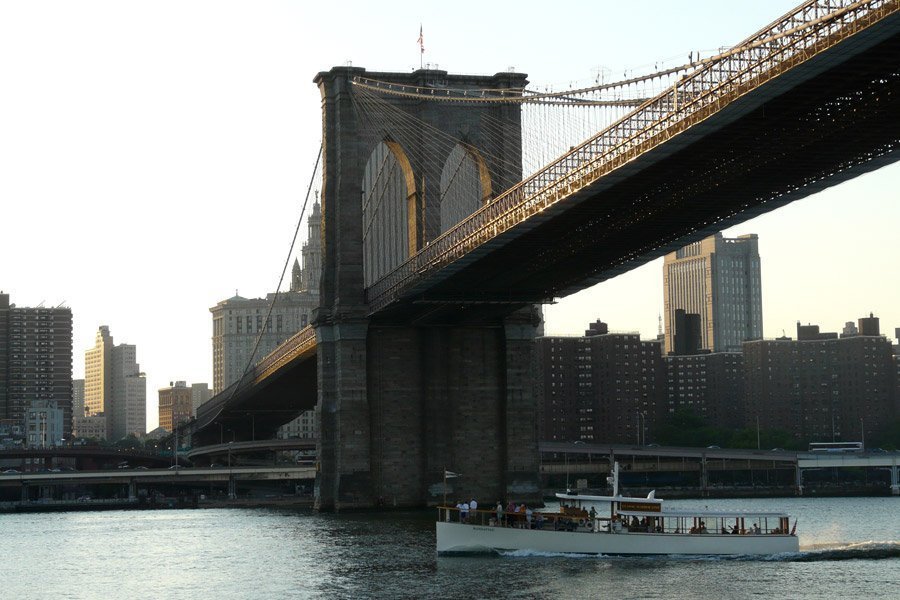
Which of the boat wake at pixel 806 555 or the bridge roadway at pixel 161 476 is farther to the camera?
the bridge roadway at pixel 161 476

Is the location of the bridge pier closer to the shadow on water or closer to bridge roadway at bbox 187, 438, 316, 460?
the shadow on water

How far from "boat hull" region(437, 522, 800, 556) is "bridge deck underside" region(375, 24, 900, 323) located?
13.2 m

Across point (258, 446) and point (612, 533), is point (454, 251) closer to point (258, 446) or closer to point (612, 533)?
point (612, 533)

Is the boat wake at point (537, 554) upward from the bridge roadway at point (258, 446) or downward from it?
downward

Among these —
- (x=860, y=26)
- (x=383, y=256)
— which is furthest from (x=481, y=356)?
(x=860, y=26)

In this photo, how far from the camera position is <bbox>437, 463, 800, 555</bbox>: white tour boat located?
61.5m

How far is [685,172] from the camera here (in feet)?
200

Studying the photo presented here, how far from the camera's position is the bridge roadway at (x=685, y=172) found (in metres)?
47.3

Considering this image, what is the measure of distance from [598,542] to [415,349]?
110ft

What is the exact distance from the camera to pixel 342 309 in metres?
91.5

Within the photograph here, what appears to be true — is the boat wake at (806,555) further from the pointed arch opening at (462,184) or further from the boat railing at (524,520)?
the pointed arch opening at (462,184)

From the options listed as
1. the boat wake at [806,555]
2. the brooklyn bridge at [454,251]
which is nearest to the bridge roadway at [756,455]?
the brooklyn bridge at [454,251]

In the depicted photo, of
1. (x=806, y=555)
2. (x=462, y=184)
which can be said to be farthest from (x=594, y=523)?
(x=462, y=184)

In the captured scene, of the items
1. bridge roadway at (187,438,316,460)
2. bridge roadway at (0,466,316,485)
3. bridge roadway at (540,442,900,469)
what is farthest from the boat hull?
bridge roadway at (540,442,900,469)
